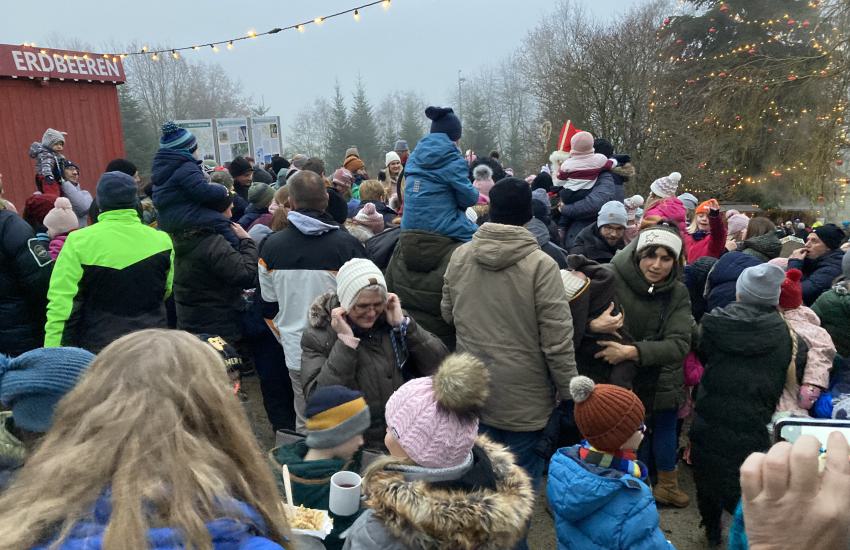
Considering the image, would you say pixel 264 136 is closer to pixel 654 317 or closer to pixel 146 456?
pixel 654 317

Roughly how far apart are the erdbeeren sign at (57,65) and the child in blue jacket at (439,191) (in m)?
11.5

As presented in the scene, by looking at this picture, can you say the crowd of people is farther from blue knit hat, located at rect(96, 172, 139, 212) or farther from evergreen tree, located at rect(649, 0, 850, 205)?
evergreen tree, located at rect(649, 0, 850, 205)

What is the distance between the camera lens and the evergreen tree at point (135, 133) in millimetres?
29891

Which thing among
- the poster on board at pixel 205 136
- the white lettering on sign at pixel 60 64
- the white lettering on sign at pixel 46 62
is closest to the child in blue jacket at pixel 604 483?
the white lettering on sign at pixel 46 62

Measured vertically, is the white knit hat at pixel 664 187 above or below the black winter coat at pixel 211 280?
above

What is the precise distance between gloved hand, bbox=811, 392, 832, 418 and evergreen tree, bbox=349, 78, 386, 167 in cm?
3961

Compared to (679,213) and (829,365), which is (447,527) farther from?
(679,213)

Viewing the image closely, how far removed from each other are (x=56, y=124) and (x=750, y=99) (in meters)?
15.3

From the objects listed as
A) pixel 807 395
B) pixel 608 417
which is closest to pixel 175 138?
pixel 608 417

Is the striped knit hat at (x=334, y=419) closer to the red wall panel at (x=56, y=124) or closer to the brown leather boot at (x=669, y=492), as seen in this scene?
the brown leather boot at (x=669, y=492)

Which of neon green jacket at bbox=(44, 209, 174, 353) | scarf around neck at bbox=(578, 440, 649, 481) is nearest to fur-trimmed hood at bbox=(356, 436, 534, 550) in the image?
scarf around neck at bbox=(578, 440, 649, 481)

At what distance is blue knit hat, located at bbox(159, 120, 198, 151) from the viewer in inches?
161

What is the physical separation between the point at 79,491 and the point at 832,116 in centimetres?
1347

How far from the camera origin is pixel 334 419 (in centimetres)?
234
